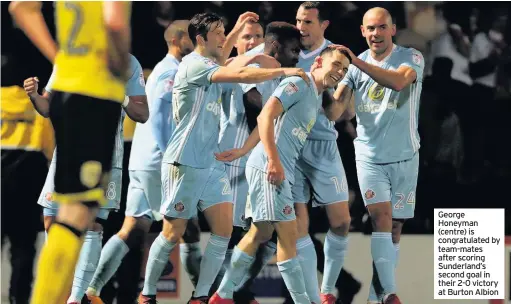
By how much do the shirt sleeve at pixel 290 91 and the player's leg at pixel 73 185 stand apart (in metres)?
1.66

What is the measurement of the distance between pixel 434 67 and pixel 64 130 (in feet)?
13.5

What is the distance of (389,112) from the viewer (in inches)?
311

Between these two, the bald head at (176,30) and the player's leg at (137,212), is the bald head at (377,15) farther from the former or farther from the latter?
the player's leg at (137,212)

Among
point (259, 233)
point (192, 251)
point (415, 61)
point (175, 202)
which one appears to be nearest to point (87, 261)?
point (175, 202)

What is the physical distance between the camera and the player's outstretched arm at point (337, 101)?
7.89m

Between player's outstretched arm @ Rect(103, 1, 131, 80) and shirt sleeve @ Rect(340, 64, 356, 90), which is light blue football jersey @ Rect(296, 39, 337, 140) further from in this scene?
player's outstretched arm @ Rect(103, 1, 131, 80)

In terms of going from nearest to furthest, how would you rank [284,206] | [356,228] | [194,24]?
[284,206]
[194,24]
[356,228]

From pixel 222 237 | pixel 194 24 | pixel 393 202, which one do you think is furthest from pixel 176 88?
pixel 393 202

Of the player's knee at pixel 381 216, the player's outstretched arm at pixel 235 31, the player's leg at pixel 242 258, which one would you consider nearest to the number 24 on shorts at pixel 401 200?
the player's knee at pixel 381 216

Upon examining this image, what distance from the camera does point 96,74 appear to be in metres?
5.38

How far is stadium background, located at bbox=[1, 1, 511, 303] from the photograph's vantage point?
8.66m

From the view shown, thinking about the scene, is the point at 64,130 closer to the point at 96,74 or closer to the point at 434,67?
the point at 96,74

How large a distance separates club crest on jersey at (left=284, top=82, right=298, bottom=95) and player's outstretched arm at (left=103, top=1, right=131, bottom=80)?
1561 millimetres

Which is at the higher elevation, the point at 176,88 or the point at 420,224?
the point at 176,88
